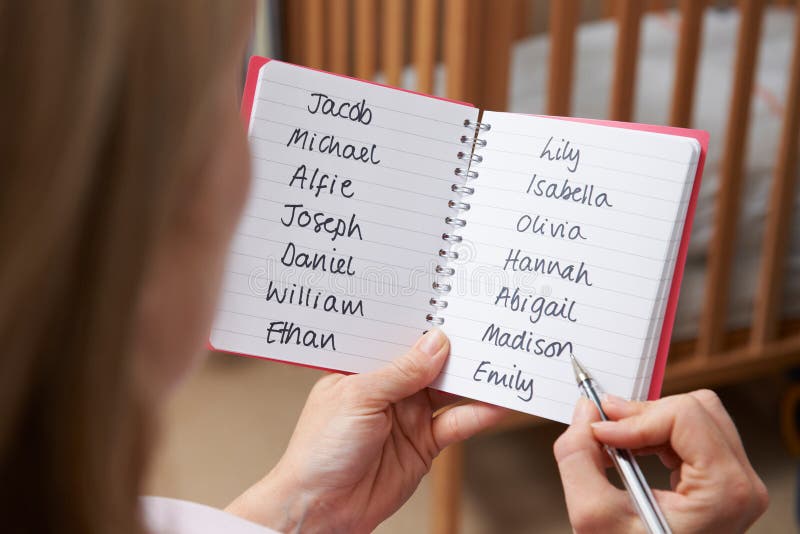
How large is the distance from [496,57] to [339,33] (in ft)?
2.04

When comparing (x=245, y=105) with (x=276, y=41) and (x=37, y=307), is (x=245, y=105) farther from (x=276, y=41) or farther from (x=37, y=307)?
(x=276, y=41)

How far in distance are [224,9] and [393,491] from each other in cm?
54

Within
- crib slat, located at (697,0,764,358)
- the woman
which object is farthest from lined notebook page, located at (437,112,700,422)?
crib slat, located at (697,0,764,358)

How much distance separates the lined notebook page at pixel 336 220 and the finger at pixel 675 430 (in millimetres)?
198

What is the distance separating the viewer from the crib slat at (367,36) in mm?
1536

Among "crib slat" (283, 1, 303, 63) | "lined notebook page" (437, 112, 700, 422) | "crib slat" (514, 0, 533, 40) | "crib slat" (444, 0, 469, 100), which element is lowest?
"lined notebook page" (437, 112, 700, 422)

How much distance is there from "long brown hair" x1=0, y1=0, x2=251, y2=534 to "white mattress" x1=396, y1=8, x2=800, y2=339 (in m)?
0.89

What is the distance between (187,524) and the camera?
588mm

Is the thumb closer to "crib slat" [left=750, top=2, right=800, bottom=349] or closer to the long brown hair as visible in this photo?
the long brown hair

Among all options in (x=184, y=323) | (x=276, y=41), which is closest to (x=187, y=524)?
(x=184, y=323)

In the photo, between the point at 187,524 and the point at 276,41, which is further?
the point at 276,41

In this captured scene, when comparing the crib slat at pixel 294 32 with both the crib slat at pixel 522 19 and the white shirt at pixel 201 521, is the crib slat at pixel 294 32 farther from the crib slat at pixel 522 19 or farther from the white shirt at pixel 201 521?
the white shirt at pixel 201 521

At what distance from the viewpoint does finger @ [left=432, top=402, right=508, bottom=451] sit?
2.44 feet

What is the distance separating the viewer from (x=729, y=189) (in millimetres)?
1343
